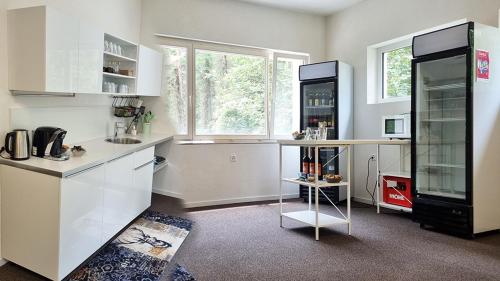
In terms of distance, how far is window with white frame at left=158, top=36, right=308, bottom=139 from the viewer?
4.72 meters

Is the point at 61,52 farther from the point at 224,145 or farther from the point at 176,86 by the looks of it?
the point at 224,145

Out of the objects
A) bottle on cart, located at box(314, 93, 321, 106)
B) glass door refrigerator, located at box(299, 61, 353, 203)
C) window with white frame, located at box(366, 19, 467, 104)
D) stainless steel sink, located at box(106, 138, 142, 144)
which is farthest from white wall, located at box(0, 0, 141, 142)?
window with white frame, located at box(366, 19, 467, 104)

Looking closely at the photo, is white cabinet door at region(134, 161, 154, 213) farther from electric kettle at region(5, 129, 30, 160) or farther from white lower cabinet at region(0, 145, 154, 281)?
electric kettle at region(5, 129, 30, 160)

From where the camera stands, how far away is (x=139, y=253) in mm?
2861

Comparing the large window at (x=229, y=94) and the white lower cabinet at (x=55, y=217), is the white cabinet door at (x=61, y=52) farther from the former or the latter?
the large window at (x=229, y=94)

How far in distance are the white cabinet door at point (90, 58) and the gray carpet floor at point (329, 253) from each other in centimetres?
150

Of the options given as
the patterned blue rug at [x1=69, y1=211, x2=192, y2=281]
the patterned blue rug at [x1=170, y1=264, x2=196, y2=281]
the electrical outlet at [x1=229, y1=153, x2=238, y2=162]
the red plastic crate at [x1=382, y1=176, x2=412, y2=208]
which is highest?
the electrical outlet at [x1=229, y1=153, x2=238, y2=162]

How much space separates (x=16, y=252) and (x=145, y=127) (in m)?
2.28

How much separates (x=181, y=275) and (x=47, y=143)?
138 cm

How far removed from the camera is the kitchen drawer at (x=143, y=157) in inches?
133

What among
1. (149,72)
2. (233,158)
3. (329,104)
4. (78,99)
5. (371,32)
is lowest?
(233,158)

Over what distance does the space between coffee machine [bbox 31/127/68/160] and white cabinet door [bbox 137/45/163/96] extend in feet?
4.67

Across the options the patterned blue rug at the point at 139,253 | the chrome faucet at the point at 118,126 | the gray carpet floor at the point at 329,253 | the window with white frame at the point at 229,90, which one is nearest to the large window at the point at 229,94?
the window with white frame at the point at 229,90

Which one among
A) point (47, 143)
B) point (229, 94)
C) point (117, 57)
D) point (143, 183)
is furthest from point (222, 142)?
point (47, 143)
